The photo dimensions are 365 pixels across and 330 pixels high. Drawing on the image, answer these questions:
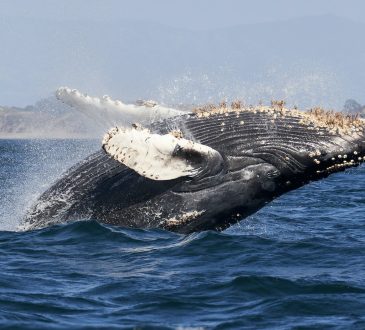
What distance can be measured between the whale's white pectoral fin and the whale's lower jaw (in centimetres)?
35

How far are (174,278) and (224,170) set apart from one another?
6.67ft

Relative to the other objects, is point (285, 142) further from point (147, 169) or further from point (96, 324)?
point (96, 324)

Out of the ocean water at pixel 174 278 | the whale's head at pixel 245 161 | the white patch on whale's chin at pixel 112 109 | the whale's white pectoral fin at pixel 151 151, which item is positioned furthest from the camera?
the white patch on whale's chin at pixel 112 109

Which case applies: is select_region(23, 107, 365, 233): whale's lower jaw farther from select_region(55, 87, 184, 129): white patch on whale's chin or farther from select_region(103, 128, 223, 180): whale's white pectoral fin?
select_region(55, 87, 184, 129): white patch on whale's chin

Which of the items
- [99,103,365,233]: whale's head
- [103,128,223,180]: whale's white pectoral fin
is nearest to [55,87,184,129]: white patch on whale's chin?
[99,103,365,233]: whale's head

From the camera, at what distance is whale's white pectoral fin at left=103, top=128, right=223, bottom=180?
37.7 feet

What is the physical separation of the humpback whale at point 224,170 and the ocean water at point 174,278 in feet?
1.04

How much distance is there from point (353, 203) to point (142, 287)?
13165 millimetres

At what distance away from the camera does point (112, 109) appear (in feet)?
47.2

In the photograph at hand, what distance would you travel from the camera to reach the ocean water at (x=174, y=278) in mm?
9359

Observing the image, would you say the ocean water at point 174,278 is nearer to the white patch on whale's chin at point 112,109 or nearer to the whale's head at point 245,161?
the whale's head at point 245,161

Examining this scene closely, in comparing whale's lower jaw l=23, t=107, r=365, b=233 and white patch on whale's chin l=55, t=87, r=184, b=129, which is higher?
white patch on whale's chin l=55, t=87, r=184, b=129

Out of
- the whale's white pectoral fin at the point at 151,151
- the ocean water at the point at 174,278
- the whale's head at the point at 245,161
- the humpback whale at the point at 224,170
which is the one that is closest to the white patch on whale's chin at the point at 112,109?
the ocean water at the point at 174,278

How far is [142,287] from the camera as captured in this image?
34.4 feet
